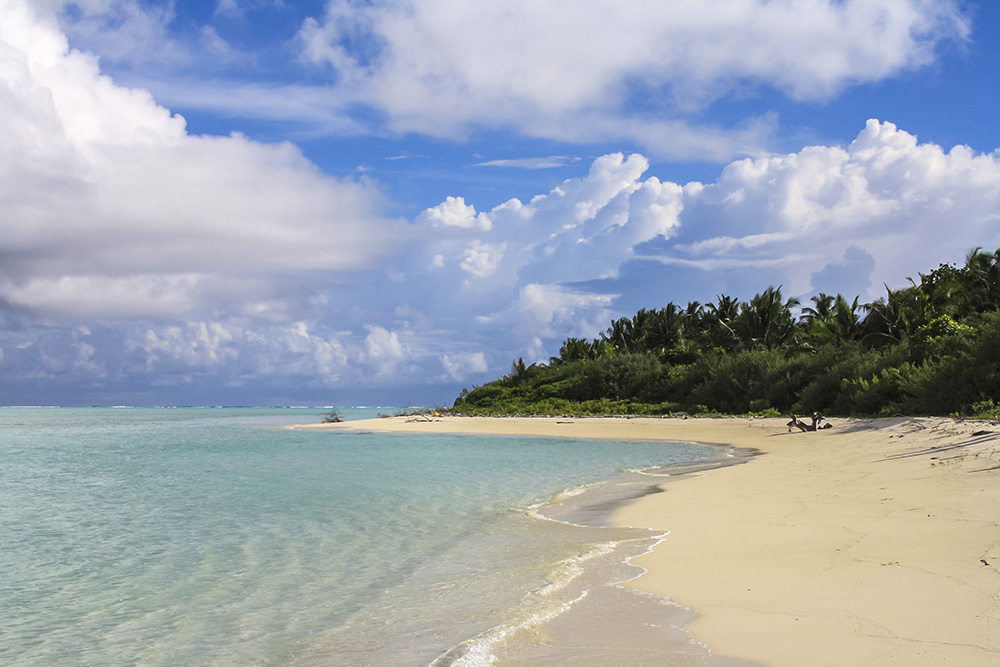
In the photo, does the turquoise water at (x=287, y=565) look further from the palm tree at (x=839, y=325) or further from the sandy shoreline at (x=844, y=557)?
the palm tree at (x=839, y=325)

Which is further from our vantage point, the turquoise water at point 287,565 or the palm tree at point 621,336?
the palm tree at point 621,336

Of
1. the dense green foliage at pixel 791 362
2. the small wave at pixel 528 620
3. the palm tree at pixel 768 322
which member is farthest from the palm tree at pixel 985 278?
the small wave at pixel 528 620

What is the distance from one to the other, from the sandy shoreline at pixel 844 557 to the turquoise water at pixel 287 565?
1401mm

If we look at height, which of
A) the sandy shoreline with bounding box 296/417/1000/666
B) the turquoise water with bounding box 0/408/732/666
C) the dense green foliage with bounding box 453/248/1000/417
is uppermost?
the dense green foliage with bounding box 453/248/1000/417

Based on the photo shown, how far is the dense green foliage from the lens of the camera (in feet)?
84.9

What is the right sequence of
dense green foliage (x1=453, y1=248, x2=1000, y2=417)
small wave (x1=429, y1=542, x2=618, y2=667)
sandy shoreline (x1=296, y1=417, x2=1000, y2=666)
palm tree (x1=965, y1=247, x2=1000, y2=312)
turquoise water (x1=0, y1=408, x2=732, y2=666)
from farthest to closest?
palm tree (x1=965, y1=247, x2=1000, y2=312) → dense green foliage (x1=453, y1=248, x2=1000, y2=417) → turquoise water (x1=0, y1=408, x2=732, y2=666) → small wave (x1=429, y1=542, x2=618, y2=667) → sandy shoreline (x1=296, y1=417, x2=1000, y2=666)

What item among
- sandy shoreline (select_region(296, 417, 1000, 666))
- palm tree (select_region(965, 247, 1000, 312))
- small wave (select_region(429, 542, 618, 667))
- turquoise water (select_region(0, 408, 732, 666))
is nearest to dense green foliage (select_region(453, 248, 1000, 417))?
palm tree (select_region(965, 247, 1000, 312))

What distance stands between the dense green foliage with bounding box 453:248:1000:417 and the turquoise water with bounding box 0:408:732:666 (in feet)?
50.5

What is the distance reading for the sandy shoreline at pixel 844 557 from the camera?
4375 millimetres

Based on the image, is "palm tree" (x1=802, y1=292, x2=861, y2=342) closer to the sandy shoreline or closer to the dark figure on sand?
the dark figure on sand

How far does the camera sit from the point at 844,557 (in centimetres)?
657

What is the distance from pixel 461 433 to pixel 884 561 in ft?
115

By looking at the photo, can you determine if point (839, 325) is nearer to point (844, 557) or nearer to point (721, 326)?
point (721, 326)

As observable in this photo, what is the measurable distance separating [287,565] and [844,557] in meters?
6.48
